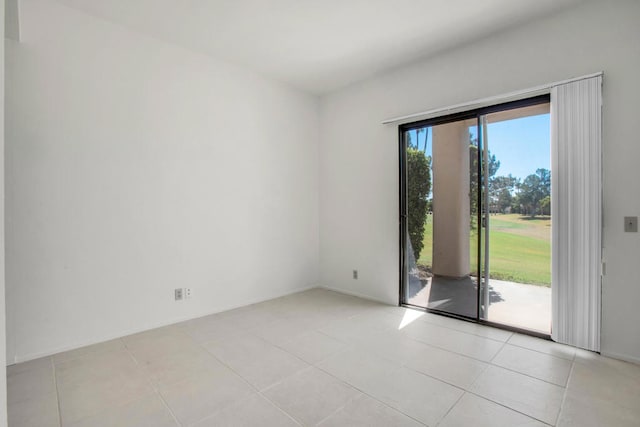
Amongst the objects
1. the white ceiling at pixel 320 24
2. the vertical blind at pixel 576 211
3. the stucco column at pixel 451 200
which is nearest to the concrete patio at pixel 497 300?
the stucco column at pixel 451 200

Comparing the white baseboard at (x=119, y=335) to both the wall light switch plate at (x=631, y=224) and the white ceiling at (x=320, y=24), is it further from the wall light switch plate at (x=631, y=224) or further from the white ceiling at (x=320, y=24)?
the wall light switch plate at (x=631, y=224)

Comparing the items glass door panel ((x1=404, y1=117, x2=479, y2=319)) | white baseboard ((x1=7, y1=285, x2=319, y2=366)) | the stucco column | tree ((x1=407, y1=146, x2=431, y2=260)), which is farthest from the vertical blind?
white baseboard ((x1=7, y1=285, x2=319, y2=366))

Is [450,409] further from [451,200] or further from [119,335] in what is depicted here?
[119,335]

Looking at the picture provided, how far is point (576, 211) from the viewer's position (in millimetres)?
2555

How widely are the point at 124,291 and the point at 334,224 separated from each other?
2.62m

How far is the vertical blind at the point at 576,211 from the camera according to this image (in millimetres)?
2473

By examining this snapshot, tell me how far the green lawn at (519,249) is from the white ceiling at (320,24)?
1799 millimetres

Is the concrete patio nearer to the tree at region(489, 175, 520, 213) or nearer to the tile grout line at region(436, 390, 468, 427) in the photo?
the tree at region(489, 175, 520, 213)

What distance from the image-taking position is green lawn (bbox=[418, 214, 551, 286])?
2.89 metres

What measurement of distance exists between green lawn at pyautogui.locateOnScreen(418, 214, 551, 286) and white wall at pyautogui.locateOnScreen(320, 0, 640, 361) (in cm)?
46

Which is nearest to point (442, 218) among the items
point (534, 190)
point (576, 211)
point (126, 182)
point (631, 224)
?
point (534, 190)

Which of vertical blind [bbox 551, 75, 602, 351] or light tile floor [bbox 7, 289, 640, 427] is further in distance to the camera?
vertical blind [bbox 551, 75, 602, 351]

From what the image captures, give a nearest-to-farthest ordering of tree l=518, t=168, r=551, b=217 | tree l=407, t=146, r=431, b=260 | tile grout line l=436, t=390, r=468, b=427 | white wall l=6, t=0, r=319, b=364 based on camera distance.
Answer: tile grout line l=436, t=390, r=468, b=427 → white wall l=6, t=0, r=319, b=364 → tree l=518, t=168, r=551, b=217 → tree l=407, t=146, r=431, b=260

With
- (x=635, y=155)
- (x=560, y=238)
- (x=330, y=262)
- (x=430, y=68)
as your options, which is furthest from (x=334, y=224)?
(x=635, y=155)
